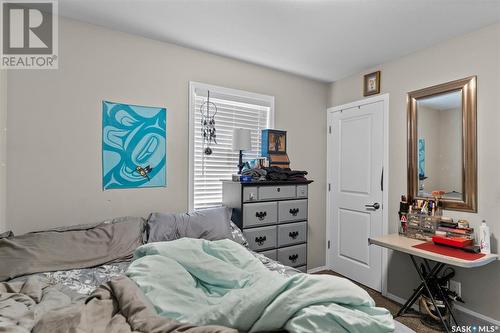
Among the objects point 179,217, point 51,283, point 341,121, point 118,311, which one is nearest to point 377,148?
point 341,121

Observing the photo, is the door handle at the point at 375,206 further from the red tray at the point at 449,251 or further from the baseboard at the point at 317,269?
the baseboard at the point at 317,269

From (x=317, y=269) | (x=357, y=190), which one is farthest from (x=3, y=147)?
(x=317, y=269)

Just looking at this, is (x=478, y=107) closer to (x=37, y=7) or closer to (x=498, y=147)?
(x=498, y=147)

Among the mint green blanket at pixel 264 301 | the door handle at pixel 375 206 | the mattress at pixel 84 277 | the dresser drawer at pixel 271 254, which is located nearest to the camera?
the mint green blanket at pixel 264 301

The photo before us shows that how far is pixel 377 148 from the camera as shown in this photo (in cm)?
322

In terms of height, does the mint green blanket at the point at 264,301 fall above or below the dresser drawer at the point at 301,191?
below

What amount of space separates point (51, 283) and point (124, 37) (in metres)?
2.09

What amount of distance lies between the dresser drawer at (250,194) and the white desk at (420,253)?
47.7 inches

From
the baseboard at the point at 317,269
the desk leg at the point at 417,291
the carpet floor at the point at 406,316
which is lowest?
the carpet floor at the point at 406,316

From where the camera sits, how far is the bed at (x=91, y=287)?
980mm

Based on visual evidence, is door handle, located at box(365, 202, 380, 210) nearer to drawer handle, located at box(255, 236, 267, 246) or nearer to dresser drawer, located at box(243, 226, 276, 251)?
dresser drawer, located at box(243, 226, 276, 251)

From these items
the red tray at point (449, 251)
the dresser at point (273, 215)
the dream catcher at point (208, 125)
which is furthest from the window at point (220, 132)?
the red tray at point (449, 251)

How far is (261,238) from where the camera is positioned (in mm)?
2715

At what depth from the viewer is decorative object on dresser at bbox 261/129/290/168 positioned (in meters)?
3.04
